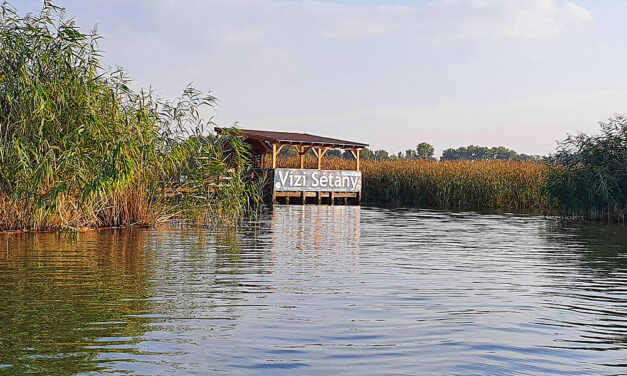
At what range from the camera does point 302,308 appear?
6859mm

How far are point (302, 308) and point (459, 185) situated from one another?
2567 cm

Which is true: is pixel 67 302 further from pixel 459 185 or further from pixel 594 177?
pixel 459 185

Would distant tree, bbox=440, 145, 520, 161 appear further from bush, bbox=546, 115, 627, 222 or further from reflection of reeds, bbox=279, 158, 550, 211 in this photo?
bush, bbox=546, 115, 627, 222

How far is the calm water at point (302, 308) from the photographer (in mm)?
5039

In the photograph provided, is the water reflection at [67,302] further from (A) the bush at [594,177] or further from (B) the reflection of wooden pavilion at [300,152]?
(B) the reflection of wooden pavilion at [300,152]

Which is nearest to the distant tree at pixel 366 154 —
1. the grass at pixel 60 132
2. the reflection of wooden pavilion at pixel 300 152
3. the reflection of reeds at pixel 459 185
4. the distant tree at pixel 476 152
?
the distant tree at pixel 476 152

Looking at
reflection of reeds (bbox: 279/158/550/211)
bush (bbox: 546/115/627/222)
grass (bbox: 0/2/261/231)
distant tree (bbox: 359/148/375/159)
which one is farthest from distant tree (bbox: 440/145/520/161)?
grass (bbox: 0/2/261/231)

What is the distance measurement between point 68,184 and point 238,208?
433 centimetres

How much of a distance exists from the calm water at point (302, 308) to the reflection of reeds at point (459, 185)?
17.7 metres

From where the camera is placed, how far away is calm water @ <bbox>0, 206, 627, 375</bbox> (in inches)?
198

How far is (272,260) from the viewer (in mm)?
10578

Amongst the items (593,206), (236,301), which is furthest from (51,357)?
(593,206)

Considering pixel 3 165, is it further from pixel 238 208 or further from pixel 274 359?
pixel 274 359

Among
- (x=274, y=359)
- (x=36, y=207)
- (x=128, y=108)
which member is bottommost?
(x=274, y=359)
